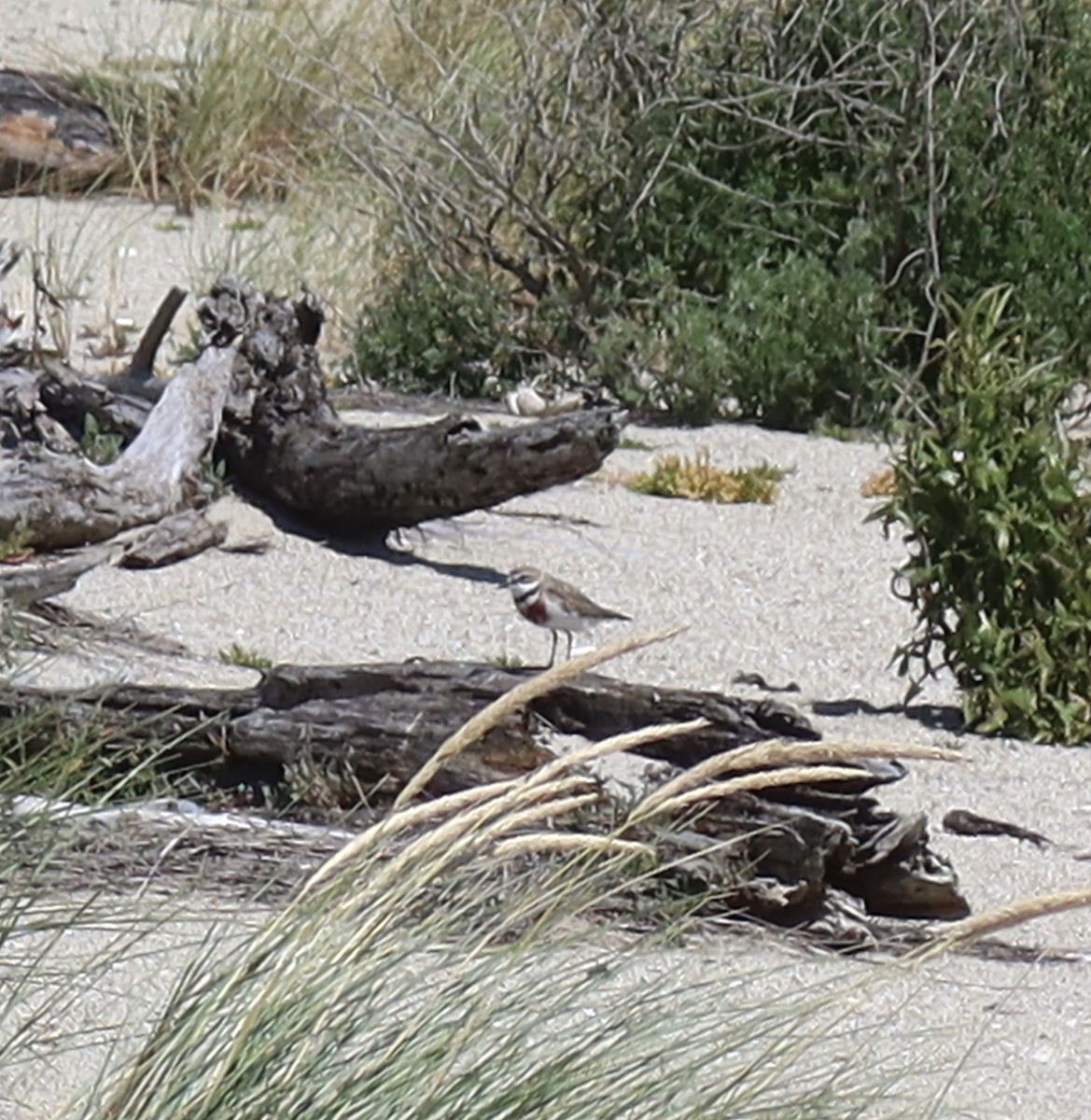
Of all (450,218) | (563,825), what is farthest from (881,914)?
(450,218)

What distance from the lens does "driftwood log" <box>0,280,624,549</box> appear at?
A: 7.48m

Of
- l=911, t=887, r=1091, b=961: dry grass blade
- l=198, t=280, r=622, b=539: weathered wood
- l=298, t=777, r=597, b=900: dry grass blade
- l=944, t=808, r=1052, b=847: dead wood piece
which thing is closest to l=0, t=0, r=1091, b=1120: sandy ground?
l=944, t=808, r=1052, b=847: dead wood piece

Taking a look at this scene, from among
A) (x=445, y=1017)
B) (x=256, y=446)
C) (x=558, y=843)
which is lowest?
(x=256, y=446)

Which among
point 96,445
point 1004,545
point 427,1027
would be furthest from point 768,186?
point 427,1027

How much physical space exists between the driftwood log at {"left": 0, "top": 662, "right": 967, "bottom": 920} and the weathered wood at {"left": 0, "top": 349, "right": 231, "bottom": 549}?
242 centimetres

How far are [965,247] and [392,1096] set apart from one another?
8.67 metres

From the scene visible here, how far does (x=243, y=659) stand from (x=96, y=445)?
1594mm

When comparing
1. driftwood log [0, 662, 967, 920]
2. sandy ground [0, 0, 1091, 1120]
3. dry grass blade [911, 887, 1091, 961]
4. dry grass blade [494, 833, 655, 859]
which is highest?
dry grass blade [911, 887, 1091, 961]

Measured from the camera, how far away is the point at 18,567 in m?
7.18

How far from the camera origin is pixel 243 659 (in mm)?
6773

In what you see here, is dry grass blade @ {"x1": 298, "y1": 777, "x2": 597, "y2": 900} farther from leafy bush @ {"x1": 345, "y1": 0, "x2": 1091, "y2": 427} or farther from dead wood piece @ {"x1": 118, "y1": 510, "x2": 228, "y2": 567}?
leafy bush @ {"x1": 345, "y1": 0, "x2": 1091, "y2": 427}

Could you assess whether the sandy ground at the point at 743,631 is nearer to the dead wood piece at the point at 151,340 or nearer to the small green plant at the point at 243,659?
the small green plant at the point at 243,659

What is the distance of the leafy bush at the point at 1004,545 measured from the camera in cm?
660

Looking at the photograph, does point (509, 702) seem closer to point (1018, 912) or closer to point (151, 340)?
point (1018, 912)
